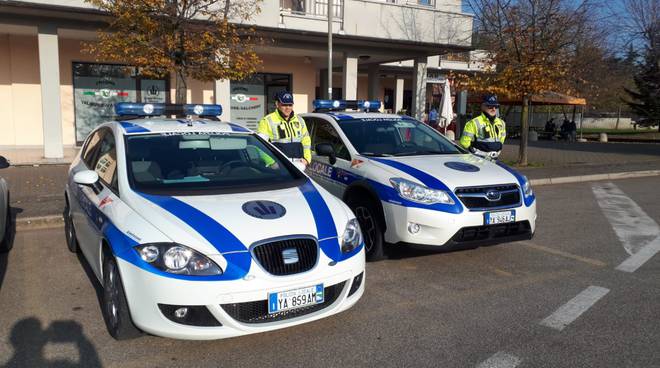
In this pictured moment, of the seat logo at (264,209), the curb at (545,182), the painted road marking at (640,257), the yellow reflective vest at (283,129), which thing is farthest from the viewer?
the curb at (545,182)

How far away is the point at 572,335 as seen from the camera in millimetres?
3812

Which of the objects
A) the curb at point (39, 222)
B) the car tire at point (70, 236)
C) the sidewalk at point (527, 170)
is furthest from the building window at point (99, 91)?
the car tire at point (70, 236)

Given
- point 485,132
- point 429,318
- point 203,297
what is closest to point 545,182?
point 485,132

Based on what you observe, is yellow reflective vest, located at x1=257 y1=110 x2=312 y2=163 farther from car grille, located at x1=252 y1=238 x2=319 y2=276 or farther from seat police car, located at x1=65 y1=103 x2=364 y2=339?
car grille, located at x1=252 y1=238 x2=319 y2=276

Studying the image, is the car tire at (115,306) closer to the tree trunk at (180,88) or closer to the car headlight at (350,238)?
the car headlight at (350,238)

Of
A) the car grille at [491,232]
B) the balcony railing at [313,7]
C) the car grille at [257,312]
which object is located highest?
the balcony railing at [313,7]

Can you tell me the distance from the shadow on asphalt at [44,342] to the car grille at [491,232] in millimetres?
3225

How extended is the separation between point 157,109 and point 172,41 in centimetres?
403

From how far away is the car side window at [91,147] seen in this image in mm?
5089

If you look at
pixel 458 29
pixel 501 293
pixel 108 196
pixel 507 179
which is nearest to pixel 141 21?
pixel 108 196

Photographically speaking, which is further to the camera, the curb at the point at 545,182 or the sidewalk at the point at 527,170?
the sidewalk at the point at 527,170

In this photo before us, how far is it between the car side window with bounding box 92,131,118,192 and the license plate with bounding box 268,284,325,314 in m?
1.62

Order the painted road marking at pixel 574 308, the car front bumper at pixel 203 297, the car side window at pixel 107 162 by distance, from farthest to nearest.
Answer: the car side window at pixel 107 162 → the painted road marking at pixel 574 308 → the car front bumper at pixel 203 297

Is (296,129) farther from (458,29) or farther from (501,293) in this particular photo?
(458,29)
